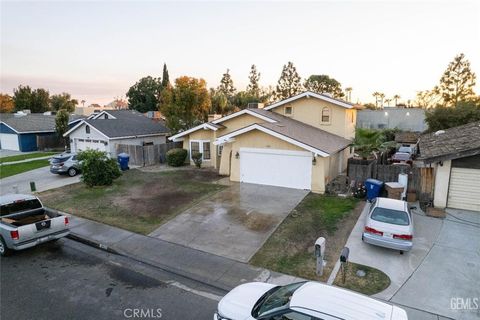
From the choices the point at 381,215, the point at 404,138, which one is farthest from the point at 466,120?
the point at 381,215

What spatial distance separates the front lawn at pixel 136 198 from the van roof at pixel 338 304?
7.64m

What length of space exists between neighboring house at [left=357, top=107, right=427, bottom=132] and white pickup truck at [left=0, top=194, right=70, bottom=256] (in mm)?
41585

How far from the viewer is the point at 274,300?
5145mm

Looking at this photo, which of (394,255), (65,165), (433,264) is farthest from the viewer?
(65,165)

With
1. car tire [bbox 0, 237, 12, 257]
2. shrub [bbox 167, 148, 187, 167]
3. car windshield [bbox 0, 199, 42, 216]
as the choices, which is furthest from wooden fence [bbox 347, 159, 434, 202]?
car tire [bbox 0, 237, 12, 257]

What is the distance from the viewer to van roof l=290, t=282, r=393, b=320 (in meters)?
4.36

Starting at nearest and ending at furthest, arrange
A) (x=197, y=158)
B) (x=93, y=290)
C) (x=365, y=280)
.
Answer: (x=93, y=290) → (x=365, y=280) → (x=197, y=158)

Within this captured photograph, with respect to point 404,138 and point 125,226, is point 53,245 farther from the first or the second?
point 404,138

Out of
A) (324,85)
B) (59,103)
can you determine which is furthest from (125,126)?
(324,85)

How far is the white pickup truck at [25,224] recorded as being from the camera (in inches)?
344

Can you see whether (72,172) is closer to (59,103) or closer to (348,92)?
(59,103)

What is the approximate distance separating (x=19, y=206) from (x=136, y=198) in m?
5.61

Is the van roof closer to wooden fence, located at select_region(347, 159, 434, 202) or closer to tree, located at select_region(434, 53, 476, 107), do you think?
wooden fence, located at select_region(347, 159, 434, 202)

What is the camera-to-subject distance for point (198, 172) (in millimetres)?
21234
